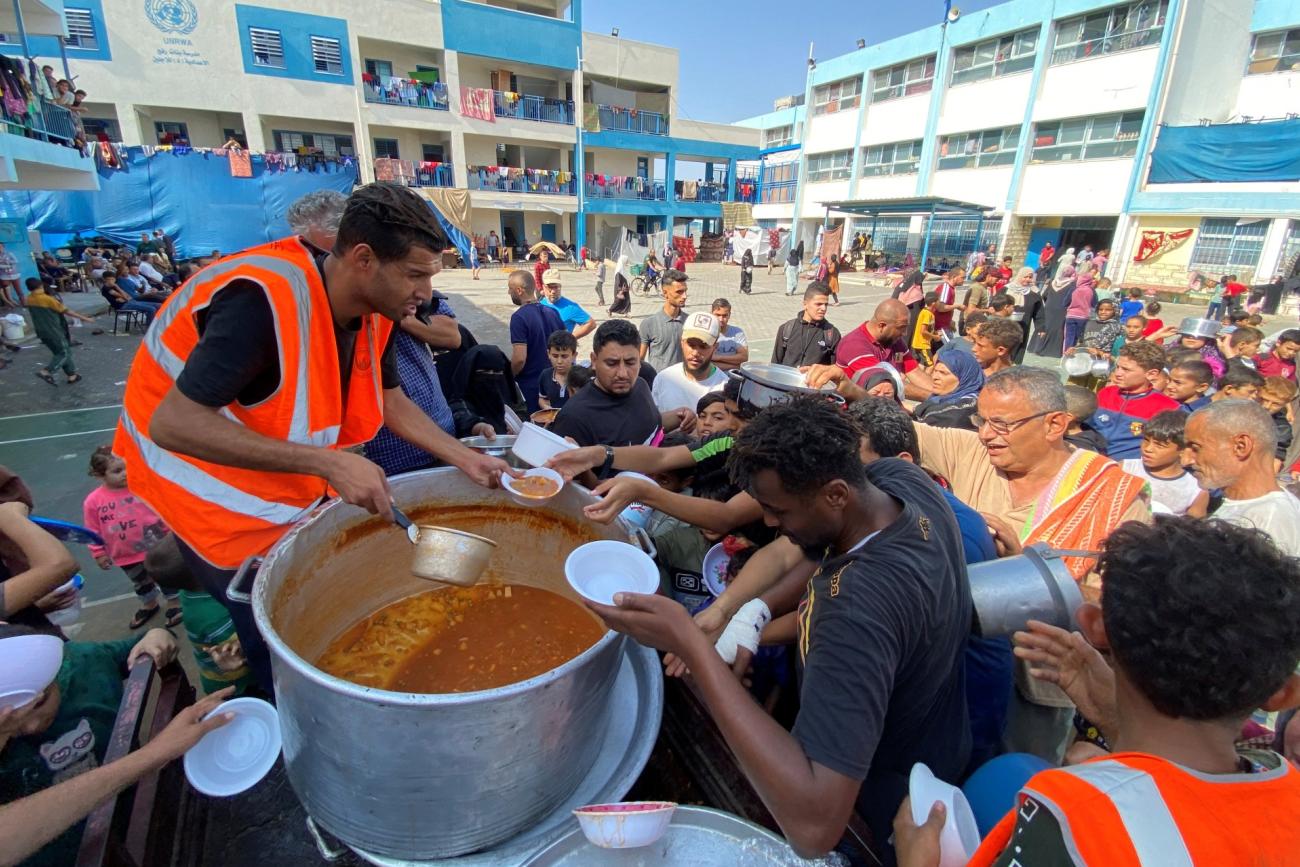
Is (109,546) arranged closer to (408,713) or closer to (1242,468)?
(408,713)

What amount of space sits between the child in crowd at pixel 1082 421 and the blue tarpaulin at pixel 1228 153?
21.9 m

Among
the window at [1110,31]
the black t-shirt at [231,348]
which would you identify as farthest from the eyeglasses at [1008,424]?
the window at [1110,31]

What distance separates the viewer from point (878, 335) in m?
4.96

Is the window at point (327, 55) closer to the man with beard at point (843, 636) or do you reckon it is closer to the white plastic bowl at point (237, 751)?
the white plastic bowl at point (237, 751)

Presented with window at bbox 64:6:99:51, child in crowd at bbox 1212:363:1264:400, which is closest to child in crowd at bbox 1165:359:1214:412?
child in crowd at bbox 1212:363:1264:400

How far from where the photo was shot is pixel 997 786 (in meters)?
1.40

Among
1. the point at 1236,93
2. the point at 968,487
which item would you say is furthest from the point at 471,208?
the point at 1236,93

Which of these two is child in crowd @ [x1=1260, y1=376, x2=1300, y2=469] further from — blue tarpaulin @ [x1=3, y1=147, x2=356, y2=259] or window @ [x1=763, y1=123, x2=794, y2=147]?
window @ [x1=763, y1=123, x2=794, y2=147]

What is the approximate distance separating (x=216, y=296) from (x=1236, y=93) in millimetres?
32945

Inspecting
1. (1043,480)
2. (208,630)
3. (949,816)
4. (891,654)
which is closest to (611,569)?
(891,654)

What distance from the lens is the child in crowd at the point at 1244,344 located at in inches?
247

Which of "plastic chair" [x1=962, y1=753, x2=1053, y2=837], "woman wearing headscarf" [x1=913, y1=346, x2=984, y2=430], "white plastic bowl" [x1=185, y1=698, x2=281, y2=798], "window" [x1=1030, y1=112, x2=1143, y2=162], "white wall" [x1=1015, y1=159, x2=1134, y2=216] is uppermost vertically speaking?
"window" [x1=1030, y1=112, x2=1143, y2=162]

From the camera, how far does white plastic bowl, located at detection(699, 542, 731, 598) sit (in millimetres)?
2338

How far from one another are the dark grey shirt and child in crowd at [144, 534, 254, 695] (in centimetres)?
420
